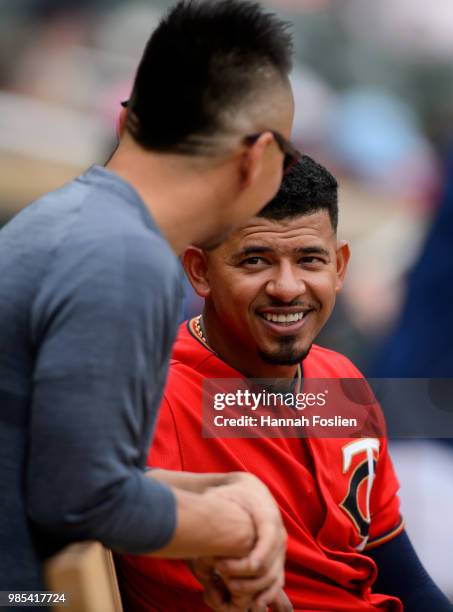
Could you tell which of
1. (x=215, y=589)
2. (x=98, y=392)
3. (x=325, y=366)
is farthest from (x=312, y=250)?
(x=98, y=392)

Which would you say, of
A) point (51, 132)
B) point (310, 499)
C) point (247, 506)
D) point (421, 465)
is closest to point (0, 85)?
point (51, 132)

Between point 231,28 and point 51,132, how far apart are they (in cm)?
366

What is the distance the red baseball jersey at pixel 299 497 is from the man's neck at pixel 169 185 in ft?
1.87

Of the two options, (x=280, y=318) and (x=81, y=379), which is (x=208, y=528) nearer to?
(x=81, y=379)

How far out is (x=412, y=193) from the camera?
5484 millimetres

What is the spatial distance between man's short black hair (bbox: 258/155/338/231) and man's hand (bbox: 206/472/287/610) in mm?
717

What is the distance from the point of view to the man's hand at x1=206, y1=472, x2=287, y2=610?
1.24 meters

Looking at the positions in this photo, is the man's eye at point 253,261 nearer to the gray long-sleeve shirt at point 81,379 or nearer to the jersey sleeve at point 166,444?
the jersey sleeve at point 166,444

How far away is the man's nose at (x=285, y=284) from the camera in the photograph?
1827 millimetres

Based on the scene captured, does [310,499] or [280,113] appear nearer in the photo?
[280,113]

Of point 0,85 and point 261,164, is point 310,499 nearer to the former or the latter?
point 261,164

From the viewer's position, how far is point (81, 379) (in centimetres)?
105

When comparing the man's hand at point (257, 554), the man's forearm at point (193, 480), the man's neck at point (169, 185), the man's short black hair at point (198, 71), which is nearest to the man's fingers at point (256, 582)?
the man's hand at point (257, 554)

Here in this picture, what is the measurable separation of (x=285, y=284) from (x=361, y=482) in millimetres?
468
